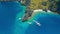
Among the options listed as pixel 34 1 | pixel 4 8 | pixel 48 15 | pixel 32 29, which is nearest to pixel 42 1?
pixel 34 1

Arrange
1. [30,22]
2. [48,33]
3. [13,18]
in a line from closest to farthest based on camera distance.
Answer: [48,33], [30,22], [13,18]

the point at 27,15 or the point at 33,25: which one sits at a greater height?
the point at 27,15

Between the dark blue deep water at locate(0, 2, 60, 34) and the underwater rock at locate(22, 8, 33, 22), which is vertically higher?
the underwater rock at locate(22, 8, 33, 22)

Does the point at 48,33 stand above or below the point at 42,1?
below

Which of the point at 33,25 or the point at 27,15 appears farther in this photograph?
the point at 27,15

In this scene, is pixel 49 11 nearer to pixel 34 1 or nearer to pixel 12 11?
pixel 34 1

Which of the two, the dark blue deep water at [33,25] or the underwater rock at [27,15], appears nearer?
the dark blue deep water at [33,25]

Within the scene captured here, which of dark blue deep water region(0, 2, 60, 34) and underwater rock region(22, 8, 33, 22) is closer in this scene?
dark blue deep water region(0, 2, 60, 34)

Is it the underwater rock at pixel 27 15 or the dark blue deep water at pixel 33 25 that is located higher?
the underwater rock at pixel 27 15
